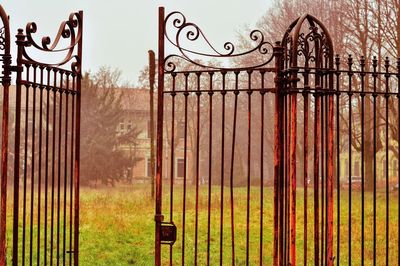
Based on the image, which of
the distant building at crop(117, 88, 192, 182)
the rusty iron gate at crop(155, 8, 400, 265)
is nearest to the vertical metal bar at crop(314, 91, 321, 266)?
the rusty iron gate at crop(155, 8, 400, 265)

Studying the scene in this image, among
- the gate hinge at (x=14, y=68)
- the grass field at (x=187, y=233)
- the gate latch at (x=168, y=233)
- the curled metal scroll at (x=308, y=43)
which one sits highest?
the curled metal scroll at (x=308, y=43)

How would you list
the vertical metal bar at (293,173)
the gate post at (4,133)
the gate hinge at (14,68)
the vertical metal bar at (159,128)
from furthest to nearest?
the vertical metal bar at (159,128)
the gate hinge at (14,68)
the gate post at (4,133)
the vertical metal bar at (293,173)

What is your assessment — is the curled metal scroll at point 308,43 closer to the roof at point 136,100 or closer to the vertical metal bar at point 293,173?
the vertical metal bar at point 293,173

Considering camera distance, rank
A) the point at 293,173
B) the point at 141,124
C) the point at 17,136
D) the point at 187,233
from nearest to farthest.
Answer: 1. the point at 293,173
2. the point at 17,136
3. the point at 187,233
4. the point at 141,124

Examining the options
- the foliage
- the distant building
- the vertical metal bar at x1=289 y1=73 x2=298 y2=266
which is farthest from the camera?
the distant building

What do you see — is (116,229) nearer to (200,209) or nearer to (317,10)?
(200,209)

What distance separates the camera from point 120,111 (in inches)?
993

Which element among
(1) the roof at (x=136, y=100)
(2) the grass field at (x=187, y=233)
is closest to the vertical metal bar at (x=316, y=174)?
(2) the grass field at (x=187, y=233)

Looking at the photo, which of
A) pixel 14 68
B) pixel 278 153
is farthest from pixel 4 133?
pixel 278 153

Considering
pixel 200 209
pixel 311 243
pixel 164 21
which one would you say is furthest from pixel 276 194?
pixel 200 209

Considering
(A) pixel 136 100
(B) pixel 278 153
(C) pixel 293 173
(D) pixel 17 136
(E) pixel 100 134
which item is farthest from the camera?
(A) pixel 136 100

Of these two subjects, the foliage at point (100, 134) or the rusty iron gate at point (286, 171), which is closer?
the rusty iron gate at point (286, 171)

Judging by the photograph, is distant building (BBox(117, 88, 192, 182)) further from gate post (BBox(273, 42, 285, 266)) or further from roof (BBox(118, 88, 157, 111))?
gate post (BBox(273, 42, 285, 266))

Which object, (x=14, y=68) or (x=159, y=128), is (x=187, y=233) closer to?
(x=159, y=128)
